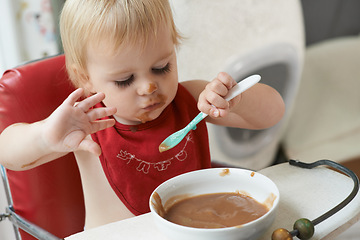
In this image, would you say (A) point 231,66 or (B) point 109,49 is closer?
(B) point 109,49

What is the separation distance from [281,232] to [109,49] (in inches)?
19.7

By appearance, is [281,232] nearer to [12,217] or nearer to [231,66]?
[12,217]

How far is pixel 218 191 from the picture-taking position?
89 cm

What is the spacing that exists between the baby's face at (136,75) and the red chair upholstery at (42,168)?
145 millimetres

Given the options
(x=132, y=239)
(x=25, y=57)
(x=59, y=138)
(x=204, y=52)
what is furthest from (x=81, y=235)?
(x=25, y=57)

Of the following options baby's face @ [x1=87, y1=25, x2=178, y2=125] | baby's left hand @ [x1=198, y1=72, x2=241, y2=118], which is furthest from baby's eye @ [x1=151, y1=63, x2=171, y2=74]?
baby's left hand @ [x1=198, y1=72, x2=241, y2=118]

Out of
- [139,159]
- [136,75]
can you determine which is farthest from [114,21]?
[139,159]

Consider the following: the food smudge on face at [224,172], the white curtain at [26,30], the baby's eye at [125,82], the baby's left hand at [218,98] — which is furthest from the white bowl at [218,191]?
the white curtain at [26,30]

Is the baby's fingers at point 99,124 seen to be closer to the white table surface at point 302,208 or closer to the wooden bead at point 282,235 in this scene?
the white table surface at point 302,208

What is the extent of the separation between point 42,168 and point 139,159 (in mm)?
242

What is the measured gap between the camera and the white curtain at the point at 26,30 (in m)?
1.88

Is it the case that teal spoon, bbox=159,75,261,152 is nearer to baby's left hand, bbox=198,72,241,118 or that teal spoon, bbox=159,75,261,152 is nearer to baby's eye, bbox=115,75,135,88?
baby's left hand, bbox=198,72,241,118

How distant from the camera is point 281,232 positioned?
73 cm

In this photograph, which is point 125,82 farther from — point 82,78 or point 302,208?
point 302,208
